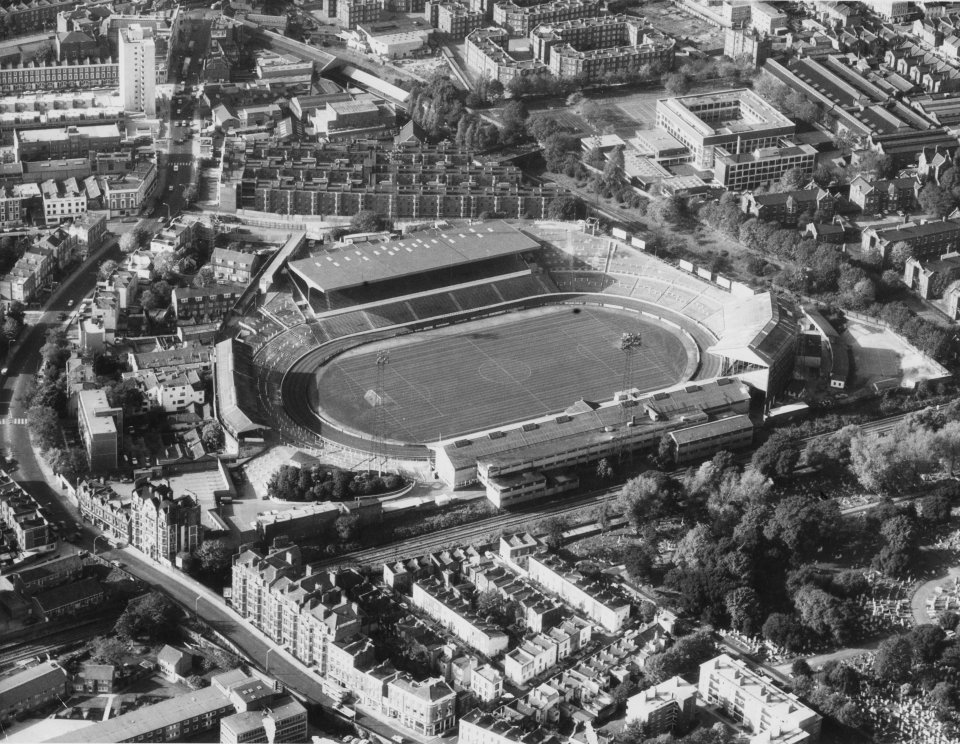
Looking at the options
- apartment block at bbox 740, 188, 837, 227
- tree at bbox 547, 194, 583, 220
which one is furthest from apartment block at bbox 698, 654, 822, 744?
apartment block at bbox 740, 188, 837, 227

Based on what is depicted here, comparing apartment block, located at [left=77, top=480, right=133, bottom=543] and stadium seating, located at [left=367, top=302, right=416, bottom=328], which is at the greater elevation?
stadium seating, located at [left=367, top=302, right=416, bottom=328]

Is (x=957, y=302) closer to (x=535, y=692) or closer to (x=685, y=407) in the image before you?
(x=685, y=407)

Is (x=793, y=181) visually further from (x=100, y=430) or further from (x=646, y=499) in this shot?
(x=100, y=430)

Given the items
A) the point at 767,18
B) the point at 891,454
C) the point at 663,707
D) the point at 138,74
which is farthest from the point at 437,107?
the point at 663,707

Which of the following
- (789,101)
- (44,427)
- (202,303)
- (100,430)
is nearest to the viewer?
(100,430)

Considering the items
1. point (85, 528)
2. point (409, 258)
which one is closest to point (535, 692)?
point (85, 528)

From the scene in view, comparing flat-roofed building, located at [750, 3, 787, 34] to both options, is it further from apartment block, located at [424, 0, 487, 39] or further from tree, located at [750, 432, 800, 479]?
tree, located at [750, 432, 800, 479]

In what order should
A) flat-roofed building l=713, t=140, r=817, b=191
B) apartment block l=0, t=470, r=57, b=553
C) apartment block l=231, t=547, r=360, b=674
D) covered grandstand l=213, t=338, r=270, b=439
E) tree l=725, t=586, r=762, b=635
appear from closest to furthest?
apartment block l=231, t=547, r=360, b=674 < tree l=725, t=586, r=762, b=635 < apartment block l=0, t=470, r=57, b=553 < covered grandstand l=213, t=338, r=270, b=439 < flat-roofed building l=713, t=140, r=817, b=191
